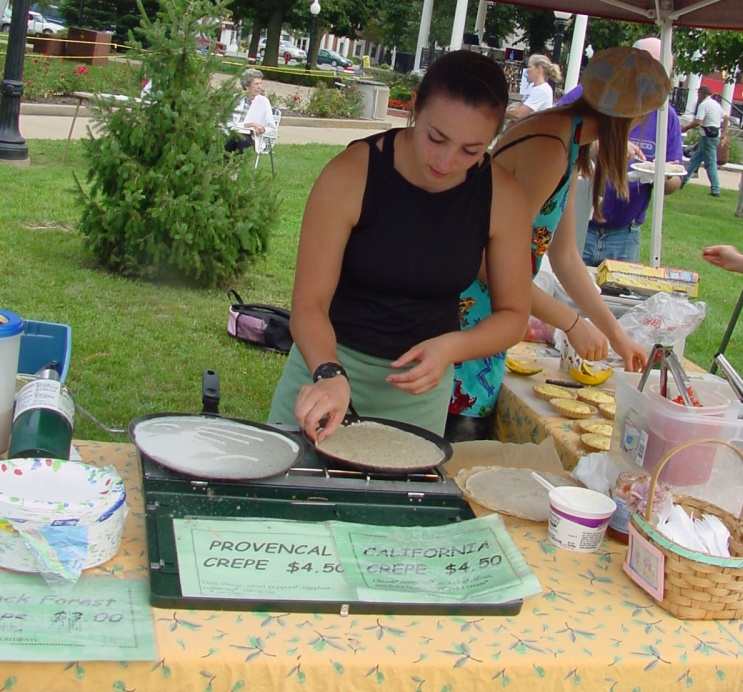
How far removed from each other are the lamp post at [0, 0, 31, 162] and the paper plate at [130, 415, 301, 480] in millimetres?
6343

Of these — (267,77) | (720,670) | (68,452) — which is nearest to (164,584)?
(68,452)

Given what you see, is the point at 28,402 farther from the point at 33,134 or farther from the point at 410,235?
the point at 33,134

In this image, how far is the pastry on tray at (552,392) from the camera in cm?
254

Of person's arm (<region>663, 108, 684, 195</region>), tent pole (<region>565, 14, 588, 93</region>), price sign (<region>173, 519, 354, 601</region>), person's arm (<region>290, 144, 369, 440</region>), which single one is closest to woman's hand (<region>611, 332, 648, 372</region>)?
person's arm (<region>290, 144, 369, 440</region>)

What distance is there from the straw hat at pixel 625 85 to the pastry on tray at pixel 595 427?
2.38ft

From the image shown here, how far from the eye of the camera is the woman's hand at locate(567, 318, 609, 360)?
2.20 m

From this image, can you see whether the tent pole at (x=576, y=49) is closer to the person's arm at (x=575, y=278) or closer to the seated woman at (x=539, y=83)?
the seated woman at (x=539, y=83)

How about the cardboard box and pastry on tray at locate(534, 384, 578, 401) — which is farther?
the cardboard box

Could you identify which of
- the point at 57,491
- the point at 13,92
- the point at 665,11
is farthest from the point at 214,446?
the point at 13,92

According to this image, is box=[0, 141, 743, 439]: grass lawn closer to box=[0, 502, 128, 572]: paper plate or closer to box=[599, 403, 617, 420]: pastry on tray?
box=[599, 403, 617, 420]: pastry on tray

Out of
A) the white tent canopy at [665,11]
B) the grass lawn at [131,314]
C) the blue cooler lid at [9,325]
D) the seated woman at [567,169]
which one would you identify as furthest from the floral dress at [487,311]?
the grass lawn at [131,314]

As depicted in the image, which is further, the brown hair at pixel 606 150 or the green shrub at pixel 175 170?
the green shrub at pixel 175 170

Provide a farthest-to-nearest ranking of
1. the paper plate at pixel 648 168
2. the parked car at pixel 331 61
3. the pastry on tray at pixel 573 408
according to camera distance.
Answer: the parked car at pixel 331 61, the paper plate at pixel 648 168, the pastry on tray at pixel 573 408

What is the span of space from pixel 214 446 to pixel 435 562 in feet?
1.36
